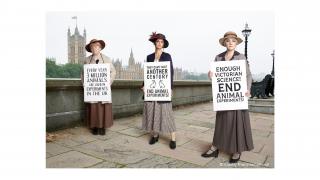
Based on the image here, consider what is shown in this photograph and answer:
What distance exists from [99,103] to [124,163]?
163cm

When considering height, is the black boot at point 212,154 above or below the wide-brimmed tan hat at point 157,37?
below

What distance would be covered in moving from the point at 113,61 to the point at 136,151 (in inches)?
74.2

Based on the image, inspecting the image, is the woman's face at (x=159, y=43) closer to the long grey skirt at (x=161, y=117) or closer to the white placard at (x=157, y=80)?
the white placard at (x=157, y=80)

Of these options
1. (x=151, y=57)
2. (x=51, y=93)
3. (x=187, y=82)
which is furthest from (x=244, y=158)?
(x=187, y=82)

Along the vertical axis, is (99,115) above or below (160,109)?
below

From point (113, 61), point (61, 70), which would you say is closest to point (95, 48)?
point (113, 61)

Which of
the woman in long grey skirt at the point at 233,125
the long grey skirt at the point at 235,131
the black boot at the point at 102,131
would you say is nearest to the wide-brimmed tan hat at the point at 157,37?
the woman in long grey skirt at the point at 233,125

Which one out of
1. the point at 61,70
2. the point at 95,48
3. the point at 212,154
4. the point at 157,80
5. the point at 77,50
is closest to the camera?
the point at 212,154

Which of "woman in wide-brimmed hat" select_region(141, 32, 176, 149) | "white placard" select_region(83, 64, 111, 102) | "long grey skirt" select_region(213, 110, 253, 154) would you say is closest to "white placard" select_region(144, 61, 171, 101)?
"woman in wide-brimmed hat" select_region(141, 32, 176, 149)

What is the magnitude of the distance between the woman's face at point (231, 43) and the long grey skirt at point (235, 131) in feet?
2.87

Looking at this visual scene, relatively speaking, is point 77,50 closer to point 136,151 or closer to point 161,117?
point 161,117

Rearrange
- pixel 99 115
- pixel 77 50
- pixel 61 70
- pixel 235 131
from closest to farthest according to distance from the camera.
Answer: pixel 235 131
pixel 99 115
pixel 61 70
pixel 77 50

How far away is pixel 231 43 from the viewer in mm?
3828

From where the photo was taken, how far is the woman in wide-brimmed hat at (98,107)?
5145 mm
